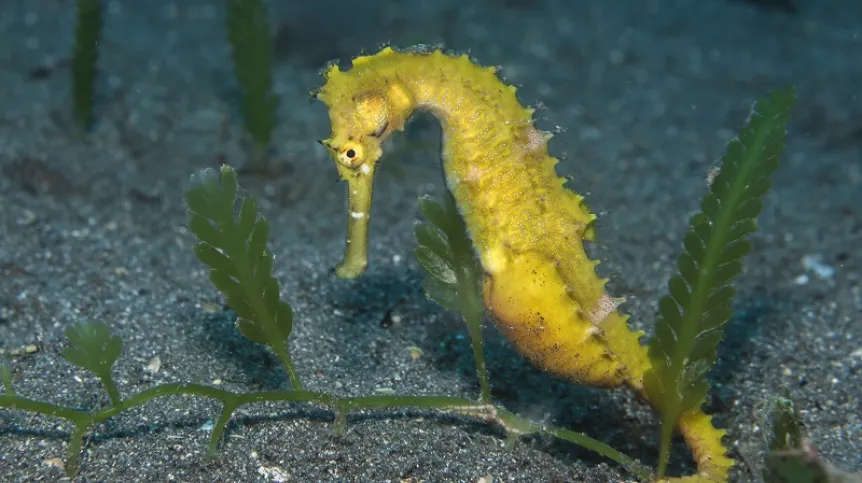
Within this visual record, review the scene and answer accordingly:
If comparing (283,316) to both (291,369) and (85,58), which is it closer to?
(291,369)

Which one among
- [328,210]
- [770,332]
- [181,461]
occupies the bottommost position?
[181,461]

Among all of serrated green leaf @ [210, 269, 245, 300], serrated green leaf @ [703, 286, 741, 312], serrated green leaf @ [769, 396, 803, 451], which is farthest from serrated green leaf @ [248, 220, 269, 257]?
serrated green leaf @ [769, 396, 803, 451]

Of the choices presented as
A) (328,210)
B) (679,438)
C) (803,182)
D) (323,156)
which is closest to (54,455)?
(679,438)

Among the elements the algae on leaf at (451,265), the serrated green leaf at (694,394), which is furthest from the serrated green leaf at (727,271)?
the algae on leaf at (451,265)

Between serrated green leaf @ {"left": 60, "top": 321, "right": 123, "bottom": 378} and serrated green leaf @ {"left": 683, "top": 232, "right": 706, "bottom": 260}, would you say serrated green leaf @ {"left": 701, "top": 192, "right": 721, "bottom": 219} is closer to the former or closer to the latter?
serrated green leaf @ {"left": 683, "top": 232, "right": 706, "bottom": 260}

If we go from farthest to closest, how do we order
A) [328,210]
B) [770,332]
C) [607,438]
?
1. [328,210]
2. [770,332]
3. [607,438]

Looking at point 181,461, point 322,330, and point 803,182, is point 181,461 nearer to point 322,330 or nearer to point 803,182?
point 322,330
